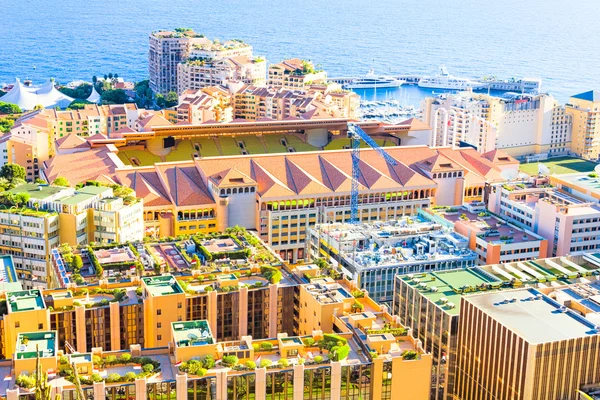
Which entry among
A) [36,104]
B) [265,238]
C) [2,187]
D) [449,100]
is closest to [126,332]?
[2,187]

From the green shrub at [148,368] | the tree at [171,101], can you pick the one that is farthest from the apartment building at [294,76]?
the green shrub at [148,368]

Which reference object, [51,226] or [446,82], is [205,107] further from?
[446,82]

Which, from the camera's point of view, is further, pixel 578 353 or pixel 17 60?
pixel 17 60

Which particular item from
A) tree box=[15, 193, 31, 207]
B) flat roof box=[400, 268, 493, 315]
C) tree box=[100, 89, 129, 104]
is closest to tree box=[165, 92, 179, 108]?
tree box=[100, 89, 129, 104]

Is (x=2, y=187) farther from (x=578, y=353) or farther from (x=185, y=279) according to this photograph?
(x=578, y=353)

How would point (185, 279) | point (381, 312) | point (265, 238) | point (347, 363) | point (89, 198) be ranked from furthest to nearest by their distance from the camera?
1. point (265, 238)
2. point (89, 198)
3. point (185, 279)
4. point (381, 312)
5. point (347, 363)

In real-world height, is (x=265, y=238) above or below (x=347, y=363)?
below

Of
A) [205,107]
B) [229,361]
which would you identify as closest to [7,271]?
[229,361]
